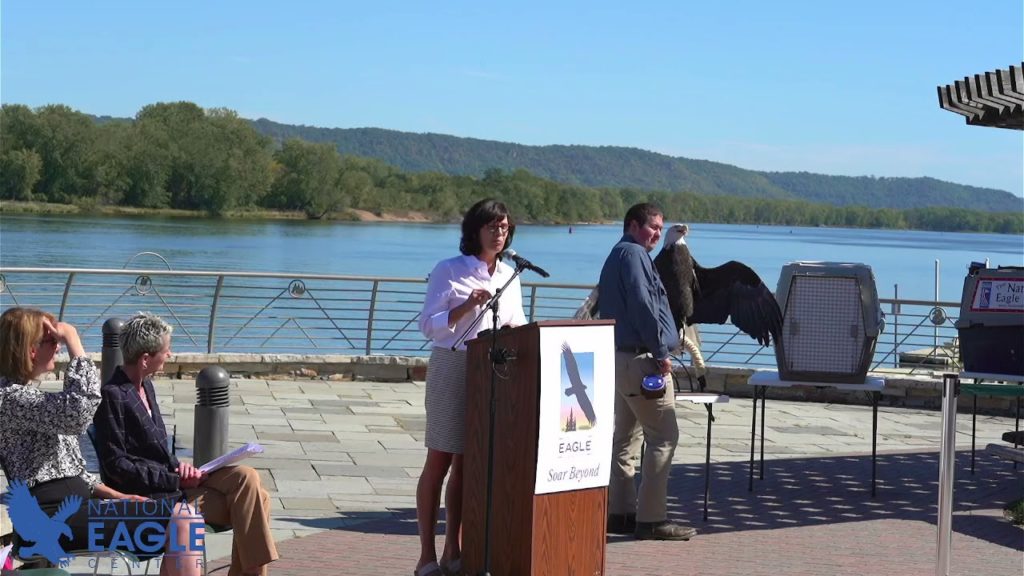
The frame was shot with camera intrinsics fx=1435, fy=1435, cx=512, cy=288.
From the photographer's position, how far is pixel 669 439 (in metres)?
7.84

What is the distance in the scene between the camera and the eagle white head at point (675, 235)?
29.6 ft

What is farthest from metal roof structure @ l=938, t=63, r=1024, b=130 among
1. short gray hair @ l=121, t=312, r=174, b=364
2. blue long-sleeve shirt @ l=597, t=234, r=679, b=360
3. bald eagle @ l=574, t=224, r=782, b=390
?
short gray hair @ l=121, t=312, r=174, b=364

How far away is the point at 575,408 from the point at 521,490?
0.44 meters

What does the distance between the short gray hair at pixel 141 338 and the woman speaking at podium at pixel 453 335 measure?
1232 millimetres

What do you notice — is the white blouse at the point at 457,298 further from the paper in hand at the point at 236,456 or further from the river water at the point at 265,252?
the river water at the point at 265,252

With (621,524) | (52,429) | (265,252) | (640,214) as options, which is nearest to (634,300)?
(640,214)

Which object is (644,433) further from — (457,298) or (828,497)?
(828,497)

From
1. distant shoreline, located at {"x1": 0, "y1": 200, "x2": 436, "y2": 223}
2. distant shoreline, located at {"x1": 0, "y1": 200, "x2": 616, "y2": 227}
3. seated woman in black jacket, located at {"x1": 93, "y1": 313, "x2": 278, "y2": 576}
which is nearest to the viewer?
seated woman in black jacket, located at {"x1": 93, "y1": 313, "x2": 278, "y2": 576}

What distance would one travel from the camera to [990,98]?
8188 millimetres

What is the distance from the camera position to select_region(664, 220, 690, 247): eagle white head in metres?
9.03

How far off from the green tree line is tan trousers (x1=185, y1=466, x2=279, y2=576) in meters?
81.7

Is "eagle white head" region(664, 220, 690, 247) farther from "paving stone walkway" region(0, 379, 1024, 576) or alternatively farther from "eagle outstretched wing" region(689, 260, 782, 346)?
"paving stone walkway" region(0, 379, 1024, 576)

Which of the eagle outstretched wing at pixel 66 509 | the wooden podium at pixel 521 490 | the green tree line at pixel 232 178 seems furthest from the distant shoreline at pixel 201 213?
the eagle outstretched wing at pixel 66 509

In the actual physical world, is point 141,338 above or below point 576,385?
above
